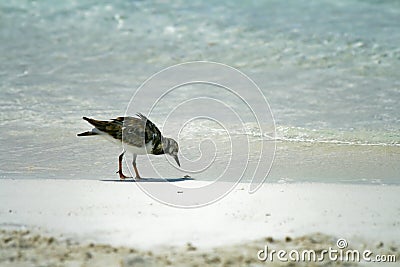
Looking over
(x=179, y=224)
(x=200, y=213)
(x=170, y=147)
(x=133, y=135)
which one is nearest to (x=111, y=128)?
(x=133, y=135)

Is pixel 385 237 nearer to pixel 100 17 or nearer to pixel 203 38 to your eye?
pixel 203 38

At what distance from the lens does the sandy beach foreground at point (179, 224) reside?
3807 mm

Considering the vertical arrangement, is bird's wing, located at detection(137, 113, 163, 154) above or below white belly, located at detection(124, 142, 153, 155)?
above

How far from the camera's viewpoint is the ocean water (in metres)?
6.18

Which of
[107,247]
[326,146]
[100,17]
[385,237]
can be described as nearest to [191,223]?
[107,247]

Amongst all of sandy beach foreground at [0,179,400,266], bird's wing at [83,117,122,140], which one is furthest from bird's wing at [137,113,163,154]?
sandy beach foreground at [0,179,400,266]

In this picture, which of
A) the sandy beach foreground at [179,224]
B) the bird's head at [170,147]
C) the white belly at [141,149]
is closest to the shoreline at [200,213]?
the sandy beach foreground at [179,224]

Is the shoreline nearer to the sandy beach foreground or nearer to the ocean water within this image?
the sandy beach foreground

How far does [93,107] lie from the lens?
8125 mm

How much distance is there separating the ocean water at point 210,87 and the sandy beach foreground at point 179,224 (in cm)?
52

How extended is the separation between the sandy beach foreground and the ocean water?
524mm

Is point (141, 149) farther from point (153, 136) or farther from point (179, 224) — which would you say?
point (179, 224)

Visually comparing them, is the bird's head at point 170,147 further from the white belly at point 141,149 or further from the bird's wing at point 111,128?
the bird's wing at point 111,128

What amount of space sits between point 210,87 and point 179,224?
4937mm
